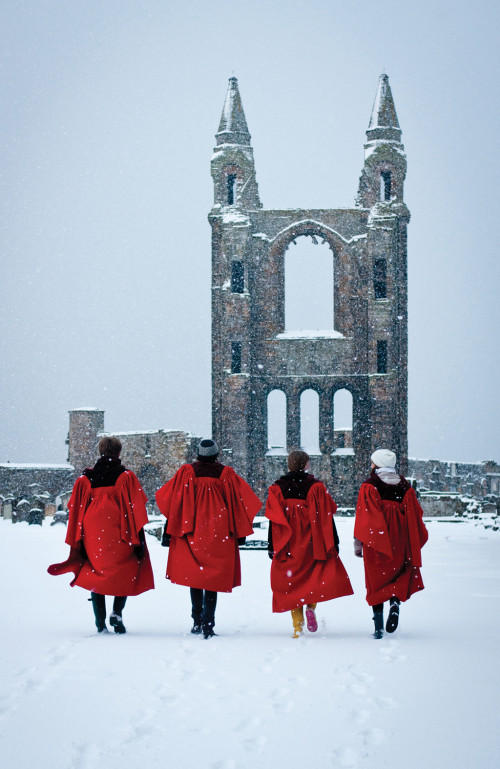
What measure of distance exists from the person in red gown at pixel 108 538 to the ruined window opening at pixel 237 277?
2362cm

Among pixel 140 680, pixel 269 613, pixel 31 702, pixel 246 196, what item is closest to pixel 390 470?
pixel 269 613

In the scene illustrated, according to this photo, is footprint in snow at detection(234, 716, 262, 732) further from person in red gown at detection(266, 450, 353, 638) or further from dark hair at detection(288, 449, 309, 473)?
dark hair at detection(288, 449, 309, 473)

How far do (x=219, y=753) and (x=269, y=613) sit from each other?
4.37 m

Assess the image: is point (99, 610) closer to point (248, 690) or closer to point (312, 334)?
point (248, 690)

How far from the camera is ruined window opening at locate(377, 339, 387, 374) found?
2966 cm

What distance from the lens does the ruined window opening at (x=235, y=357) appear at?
3000 cm

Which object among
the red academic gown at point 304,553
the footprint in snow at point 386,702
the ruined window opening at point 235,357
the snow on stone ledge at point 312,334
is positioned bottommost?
the footprint in snow at point 386,702

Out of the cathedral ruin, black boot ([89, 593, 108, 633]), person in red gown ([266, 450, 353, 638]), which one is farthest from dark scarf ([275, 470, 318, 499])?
the cathedral ruin

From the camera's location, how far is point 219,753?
385 cm

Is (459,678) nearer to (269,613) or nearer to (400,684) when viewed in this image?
(400,684)

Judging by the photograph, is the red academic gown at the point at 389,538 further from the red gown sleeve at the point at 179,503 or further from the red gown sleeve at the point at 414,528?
the red gown sleeve at the point at 179,503

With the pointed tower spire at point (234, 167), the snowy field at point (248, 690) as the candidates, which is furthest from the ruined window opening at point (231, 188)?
the snowy field at point (248, 690)

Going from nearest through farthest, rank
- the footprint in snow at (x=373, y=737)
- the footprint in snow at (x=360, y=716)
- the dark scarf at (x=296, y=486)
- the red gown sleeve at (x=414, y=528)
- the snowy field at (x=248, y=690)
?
the snowy field at (x=248, y=690), the footprint in snow at (x=373, y=737), the footprint in snow at (x=360, y=716), the red gown sleeve at (x=414, y=528), the dark scarf at (x=296, y=486)

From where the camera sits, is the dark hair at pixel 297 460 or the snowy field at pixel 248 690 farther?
the dark hair at pixel 297 460
